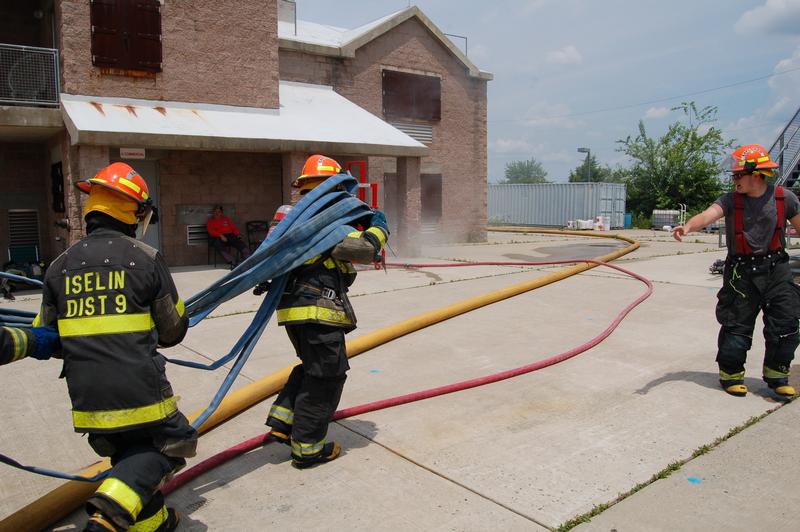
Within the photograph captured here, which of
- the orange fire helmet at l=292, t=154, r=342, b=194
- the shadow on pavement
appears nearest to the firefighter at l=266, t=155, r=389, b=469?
the orange fire helmet at l=292, t=154, r=342, b=194

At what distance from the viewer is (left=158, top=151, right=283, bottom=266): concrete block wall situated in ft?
42.4

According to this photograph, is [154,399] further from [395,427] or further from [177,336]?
[395,427]

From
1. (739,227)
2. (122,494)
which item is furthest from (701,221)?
(122,494)

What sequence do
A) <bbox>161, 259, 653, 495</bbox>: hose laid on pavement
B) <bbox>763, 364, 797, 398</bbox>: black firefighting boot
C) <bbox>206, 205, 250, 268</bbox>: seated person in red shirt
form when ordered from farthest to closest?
<bbox>206, 205, 250, 268</bbox>: seated person in red shirt
<bbox>763, 364, 797, 398</bbox>: black firefighting boot
<bbox>161, 259, 653, 495</bbox>: hose laid on pavement

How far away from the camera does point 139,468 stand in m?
2.54

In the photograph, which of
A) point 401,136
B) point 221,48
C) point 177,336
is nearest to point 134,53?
point 221,48

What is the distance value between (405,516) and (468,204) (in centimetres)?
1732

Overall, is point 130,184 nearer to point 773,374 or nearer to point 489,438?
point 489,438

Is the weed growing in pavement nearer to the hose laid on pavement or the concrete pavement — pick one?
the concrete pavement

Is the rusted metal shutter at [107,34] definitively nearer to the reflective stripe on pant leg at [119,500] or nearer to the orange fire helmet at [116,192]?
the orange fire helmet at [116,192]

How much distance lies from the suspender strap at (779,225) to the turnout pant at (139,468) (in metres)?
4.05

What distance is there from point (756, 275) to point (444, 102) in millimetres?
15663

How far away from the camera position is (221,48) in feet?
40.7

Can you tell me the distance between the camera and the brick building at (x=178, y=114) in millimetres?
10867
